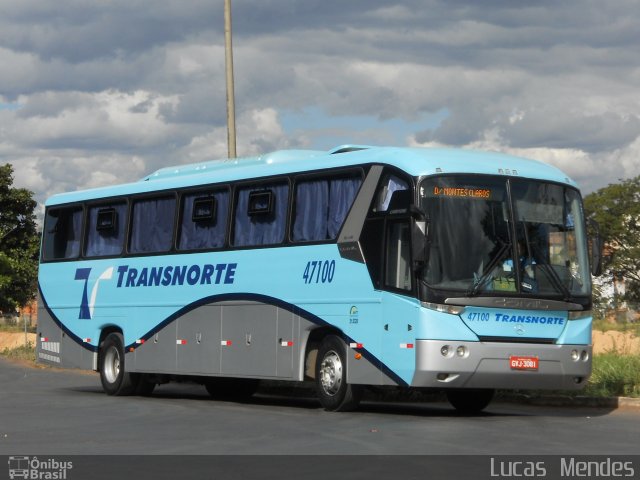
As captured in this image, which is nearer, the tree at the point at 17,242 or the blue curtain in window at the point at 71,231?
the blue curtain in window at the point at 71,231

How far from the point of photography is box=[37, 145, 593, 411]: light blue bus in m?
17.8

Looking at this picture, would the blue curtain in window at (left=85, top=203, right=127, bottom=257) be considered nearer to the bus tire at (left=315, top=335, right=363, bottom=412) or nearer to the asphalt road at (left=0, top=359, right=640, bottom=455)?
the asphalt road at (left=0, top=359, right=640, bottom=455)

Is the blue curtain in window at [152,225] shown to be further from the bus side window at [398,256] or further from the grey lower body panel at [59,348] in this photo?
the bus side window at [398,256]

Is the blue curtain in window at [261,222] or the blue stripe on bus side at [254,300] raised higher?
the blue curtain in window at [261,222]

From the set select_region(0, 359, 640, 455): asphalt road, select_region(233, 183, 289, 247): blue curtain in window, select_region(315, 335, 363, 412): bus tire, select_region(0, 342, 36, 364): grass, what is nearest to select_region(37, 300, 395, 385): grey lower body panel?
select_region(315, 335, 363, 412): bus tire

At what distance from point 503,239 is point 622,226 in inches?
2882

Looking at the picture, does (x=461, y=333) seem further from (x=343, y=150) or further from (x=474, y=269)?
(x=343, y=150)

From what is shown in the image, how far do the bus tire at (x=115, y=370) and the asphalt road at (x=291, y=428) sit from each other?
0.91 meters

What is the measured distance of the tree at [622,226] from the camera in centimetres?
8669

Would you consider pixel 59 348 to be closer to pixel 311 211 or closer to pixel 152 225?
pixel 152 225

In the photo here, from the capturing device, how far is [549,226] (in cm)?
1850

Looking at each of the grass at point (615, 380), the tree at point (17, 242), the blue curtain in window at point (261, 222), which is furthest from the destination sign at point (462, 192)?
the tree at point (17, 242)
